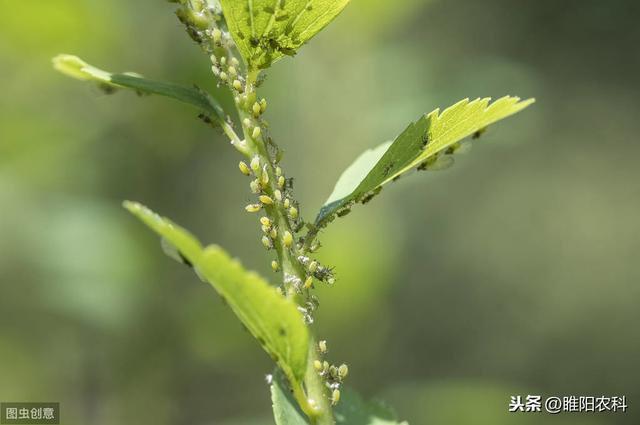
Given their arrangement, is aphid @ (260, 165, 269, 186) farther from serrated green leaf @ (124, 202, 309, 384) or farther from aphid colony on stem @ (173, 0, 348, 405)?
serrated green leaf @ (124, 202, 309, 384)

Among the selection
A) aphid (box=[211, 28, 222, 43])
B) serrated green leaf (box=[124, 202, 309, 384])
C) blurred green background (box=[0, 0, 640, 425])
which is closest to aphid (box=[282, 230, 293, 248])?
serrated green leaf (box=[124, 202, 309, 384])

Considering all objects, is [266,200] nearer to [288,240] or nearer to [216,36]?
[288,240]

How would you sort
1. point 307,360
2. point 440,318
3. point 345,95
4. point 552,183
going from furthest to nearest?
point 552,183, point 440,318, point 345,95, point 307,360

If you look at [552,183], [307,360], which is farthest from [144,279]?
[552,183]

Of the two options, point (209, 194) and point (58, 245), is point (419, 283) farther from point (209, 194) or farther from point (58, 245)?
point (58, 245)

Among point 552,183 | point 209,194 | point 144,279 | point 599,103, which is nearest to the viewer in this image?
point 144,279

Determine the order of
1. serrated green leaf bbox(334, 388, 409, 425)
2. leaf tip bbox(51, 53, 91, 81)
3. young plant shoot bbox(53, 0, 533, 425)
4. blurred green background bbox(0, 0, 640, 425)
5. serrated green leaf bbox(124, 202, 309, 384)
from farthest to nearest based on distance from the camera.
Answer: blurred green background bbox(0, 0, 640, 425) < serrated green leaf bbox(334, 388, 409, 425) < leaf tip bbox(51, 53, 91, 81) < young plant shoot bbox(53, 0, 533, 425) < serrated green leaf bbox(124, 202, 309, 384)
